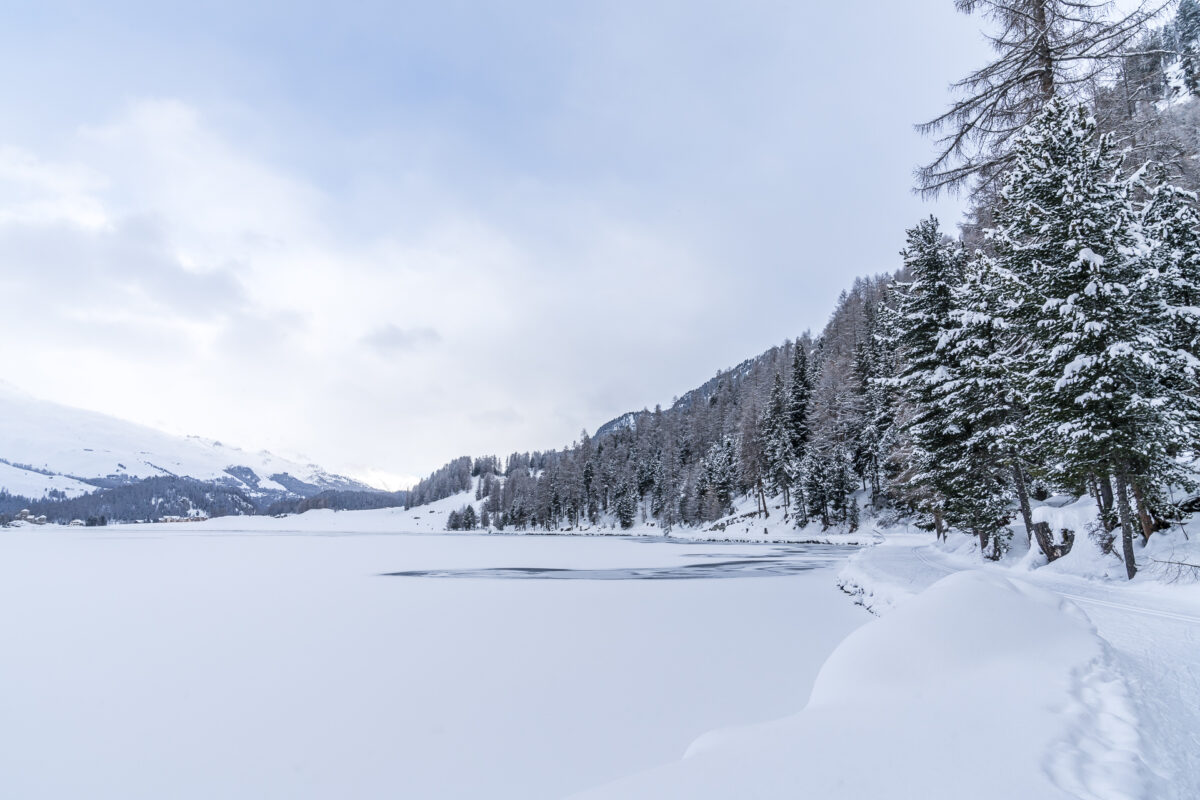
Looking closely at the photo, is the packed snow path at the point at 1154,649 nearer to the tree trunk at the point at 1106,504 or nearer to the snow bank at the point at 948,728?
the snow bank at the point at 948,728

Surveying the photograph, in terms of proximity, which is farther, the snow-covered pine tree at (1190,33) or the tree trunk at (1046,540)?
the snow-covered pine tree at (1190,33)

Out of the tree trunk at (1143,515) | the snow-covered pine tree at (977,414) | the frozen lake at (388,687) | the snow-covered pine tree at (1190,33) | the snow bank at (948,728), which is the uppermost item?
the snow-covered pine tree at (1190,33)

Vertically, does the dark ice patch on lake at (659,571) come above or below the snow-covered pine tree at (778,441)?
below

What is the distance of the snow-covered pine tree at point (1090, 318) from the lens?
12672 millimetres

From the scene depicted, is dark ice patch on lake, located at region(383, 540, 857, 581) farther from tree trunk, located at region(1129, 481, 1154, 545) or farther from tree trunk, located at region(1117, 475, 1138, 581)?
tree trunk, located at region(1117, 475, 1138, 581)

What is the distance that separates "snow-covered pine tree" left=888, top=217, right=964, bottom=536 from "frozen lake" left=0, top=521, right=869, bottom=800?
6918 mm

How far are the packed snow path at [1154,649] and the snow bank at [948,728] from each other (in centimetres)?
16

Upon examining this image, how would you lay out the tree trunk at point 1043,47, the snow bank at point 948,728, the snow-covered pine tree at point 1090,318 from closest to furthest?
the snow bank at point 948,728 → the tree trunk at point 1043,47 → the snow-covered pine tree at point 1090,318

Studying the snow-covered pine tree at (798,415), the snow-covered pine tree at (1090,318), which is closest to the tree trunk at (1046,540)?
the snow-covered pine tree at (1090,318)

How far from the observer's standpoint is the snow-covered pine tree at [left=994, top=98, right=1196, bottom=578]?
12.7 m

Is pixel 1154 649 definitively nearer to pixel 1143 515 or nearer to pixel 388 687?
pixel 1143 515

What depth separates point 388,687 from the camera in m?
9.36

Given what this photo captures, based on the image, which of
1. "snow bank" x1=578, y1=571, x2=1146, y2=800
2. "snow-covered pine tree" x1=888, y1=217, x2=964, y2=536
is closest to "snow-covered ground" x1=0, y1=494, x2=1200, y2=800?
"snow bank" x1=578, y1=571, x2=1146, y2=800

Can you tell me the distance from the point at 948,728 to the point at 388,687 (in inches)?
332
